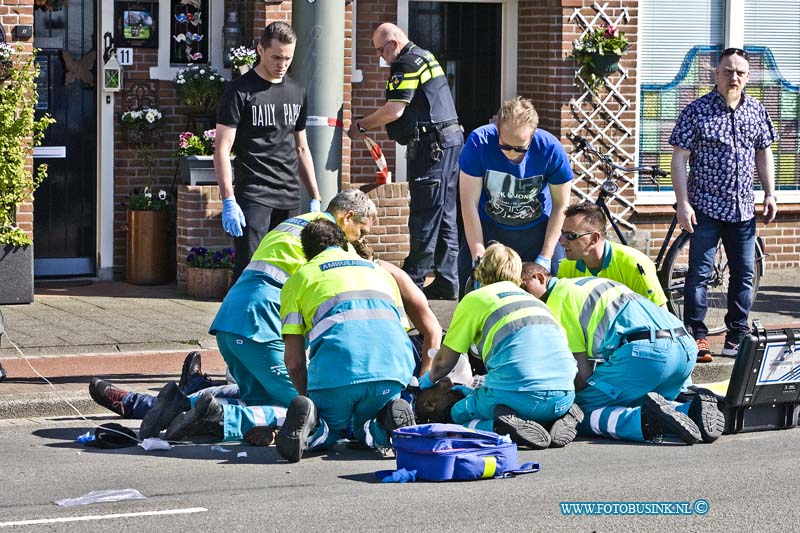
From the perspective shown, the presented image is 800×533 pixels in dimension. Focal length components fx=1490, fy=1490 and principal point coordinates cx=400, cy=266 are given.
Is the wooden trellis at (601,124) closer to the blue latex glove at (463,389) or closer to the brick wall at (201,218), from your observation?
the brick wall at (201,218)

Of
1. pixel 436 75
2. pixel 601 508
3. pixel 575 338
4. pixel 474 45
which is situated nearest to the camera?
pixel 601 508

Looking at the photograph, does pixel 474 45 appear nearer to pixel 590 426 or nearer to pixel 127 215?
pixel 127 215

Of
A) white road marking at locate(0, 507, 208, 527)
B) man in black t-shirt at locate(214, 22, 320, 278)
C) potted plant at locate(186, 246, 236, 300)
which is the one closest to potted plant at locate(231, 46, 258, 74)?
potted plant at locate(186, 246, 236, 300)

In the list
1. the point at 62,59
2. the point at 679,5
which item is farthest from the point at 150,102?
the point at 679,5

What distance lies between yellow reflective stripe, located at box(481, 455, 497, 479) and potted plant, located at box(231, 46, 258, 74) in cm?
638

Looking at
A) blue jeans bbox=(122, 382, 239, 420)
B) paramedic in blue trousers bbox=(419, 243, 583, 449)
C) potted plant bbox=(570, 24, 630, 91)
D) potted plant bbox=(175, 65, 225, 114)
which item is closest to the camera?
paramedic in blue trousers bbox=(419, 243, 583, 449)

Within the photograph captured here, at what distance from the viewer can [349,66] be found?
543 inches

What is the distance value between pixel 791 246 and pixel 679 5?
2.72 metres

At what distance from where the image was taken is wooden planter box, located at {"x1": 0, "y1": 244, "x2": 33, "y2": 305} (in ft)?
39.5

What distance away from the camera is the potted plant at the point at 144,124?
13.2m

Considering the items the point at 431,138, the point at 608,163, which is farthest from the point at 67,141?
the point at 608,163

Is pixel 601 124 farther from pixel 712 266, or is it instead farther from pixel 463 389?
pixel 463 389

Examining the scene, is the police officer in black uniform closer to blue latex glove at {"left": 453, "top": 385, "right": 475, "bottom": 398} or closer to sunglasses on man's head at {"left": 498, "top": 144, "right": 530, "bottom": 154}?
sunglasses on man's head at {"left": 498, "top": 144, "right": 530, "bottom": 154}

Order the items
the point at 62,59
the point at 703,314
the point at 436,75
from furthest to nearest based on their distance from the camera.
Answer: the point at 62,59 → the point at 436,75 → the point at 703,314
